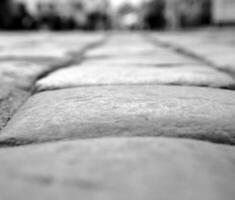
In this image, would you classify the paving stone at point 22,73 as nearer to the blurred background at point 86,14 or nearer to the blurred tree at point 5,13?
the blurred background at point 86,14

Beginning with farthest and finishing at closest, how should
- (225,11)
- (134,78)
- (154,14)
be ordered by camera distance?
(154,14)
(225,11)
(134,78)

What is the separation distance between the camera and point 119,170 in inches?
19.5

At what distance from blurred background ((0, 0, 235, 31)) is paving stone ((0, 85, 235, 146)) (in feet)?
29.0

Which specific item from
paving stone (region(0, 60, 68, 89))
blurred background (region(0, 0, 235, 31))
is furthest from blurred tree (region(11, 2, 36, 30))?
paving stone (region(0, 60, 68, 89))

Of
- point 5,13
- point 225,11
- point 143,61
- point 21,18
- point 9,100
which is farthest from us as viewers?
point 21,18

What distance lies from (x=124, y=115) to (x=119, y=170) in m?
0.29

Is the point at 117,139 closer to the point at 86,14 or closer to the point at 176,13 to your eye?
the point at 176,13

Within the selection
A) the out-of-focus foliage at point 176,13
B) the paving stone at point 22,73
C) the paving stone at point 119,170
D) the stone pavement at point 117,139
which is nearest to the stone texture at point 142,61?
the paving stone at point 22,73

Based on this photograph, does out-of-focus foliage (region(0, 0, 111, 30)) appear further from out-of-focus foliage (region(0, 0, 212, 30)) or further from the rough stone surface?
the rough stone surface

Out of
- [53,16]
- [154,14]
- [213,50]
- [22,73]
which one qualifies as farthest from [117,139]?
[154,14]

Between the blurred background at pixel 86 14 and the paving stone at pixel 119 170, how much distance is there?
921cm

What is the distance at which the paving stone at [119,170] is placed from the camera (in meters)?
0.44

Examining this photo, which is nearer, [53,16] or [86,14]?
[53,16]

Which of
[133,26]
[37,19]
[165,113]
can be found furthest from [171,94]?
[133,26]
